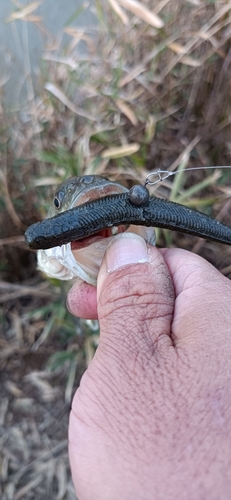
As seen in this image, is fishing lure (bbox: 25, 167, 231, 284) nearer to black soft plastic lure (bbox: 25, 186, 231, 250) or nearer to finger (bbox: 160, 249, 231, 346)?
black soft plastic lure (bbox: 25, 186, 231, 250)

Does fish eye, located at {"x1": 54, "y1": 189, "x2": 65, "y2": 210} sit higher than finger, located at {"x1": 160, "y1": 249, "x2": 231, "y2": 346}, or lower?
higher

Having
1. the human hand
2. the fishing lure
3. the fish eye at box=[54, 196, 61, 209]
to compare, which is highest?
the fishing lure

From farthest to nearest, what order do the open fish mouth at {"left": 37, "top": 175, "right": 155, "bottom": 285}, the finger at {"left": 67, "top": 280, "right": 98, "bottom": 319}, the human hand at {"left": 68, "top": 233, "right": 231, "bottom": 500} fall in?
the finger at {"left": 67, "top": 280, "right": 98, "bottom": 319} → the open fish mouth at {"left": 37, "top": 175, "right": 155, "bottom": 285} → the human hand at {"left": 68, "top": 233, "right": 231, "bottom": 500}

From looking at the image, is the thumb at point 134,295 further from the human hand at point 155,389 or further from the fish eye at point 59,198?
the fish eye at point 59,198

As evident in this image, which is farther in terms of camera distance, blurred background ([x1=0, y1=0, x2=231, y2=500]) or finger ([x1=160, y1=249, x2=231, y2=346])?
blurred background ([x1=0, y1=0, x2=231, y2=500])

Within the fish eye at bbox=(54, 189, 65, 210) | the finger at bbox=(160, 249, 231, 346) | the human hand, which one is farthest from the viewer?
the fish eye at bbox=(54, 189, 65, 210)

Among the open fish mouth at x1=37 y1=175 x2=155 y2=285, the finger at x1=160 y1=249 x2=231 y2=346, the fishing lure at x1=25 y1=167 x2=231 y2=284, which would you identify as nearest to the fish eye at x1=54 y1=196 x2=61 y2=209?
the open fish mouth at x1=37 y1=175 x2=155 y2=285

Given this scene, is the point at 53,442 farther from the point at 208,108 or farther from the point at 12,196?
the point at 208,108
